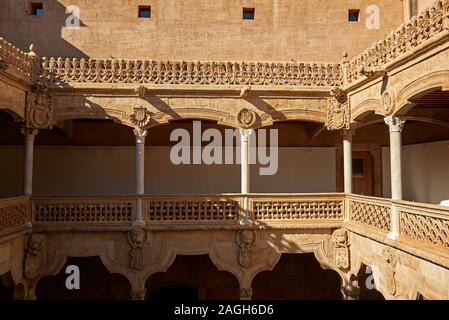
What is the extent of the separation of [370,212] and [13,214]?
7.06 metres

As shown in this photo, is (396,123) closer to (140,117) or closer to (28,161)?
(140,117)

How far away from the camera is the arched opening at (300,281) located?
11898mm

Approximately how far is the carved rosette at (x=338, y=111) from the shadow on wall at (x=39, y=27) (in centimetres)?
715

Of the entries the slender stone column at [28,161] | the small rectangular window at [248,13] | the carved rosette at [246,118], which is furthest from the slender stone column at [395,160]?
the slender stone column at [28,161]

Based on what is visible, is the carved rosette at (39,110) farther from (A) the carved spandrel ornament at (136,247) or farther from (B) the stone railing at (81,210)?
(A) the carved spandrel ornament at (136,247)

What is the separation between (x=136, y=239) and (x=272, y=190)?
484cm

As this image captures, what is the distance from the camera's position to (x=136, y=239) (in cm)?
854

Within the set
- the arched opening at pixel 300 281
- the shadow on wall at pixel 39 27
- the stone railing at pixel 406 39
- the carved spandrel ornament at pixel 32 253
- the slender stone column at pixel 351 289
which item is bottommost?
the arched opening at pixel 300 281

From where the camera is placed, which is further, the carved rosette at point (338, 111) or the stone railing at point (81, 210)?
the carved rosette at point (338, 111)

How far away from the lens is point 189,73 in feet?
29.3

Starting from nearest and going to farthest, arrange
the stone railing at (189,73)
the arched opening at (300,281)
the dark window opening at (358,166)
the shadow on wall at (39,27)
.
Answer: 1. the stone railing at (189,73)
2. the shadow on wall at (39,27)
3. the arched opening at (300,281)
4. the dark window opening at (358,166)

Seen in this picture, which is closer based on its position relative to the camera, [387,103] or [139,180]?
[387,103]

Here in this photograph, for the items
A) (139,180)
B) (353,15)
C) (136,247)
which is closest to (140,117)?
(139,180)

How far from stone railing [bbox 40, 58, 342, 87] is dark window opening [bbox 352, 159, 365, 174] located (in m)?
4.04
